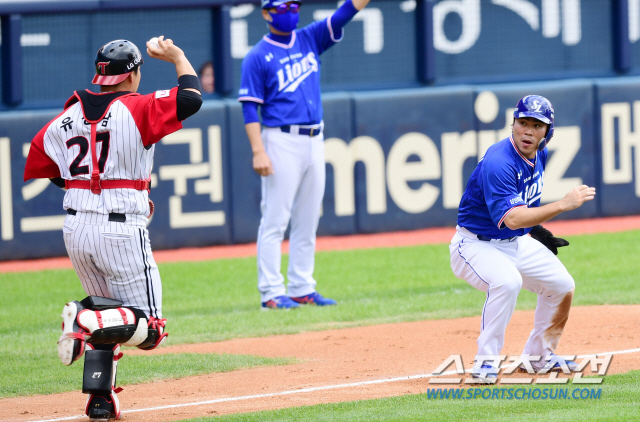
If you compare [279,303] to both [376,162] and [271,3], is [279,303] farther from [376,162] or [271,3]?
[376,162]

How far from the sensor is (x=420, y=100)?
38.8 ft

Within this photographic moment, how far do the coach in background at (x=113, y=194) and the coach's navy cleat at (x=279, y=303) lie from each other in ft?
10.5

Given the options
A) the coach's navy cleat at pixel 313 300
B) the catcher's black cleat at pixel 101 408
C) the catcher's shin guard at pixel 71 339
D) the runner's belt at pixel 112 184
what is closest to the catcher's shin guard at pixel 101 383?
the catcher's black cleat at pixel 101 408

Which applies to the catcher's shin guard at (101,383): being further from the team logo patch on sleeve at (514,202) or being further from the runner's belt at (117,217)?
the team logo patch on sleeve at (514,202)

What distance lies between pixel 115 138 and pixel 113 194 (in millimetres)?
251

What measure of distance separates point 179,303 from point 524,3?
6.49 m

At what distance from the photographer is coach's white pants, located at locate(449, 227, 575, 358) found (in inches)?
205

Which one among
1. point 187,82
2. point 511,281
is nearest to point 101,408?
point 187,82

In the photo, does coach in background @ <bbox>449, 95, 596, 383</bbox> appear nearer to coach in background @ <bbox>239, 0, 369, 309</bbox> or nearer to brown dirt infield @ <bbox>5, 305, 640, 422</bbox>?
brown dirt infield @ <bbox>5, 305, 640, 422</bbox>

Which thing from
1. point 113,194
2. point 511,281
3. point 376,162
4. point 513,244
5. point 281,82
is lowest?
point 511,281

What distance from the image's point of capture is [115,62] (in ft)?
15.3

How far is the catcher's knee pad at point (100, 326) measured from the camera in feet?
14.4

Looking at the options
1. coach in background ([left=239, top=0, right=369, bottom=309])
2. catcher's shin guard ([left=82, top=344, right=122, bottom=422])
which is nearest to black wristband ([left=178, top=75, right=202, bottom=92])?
catcher's shin guard ([left=82, top=344, right=122, bottom=422])

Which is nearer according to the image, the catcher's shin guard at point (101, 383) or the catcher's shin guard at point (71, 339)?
the catcher's shin guard at point (71, 339)
